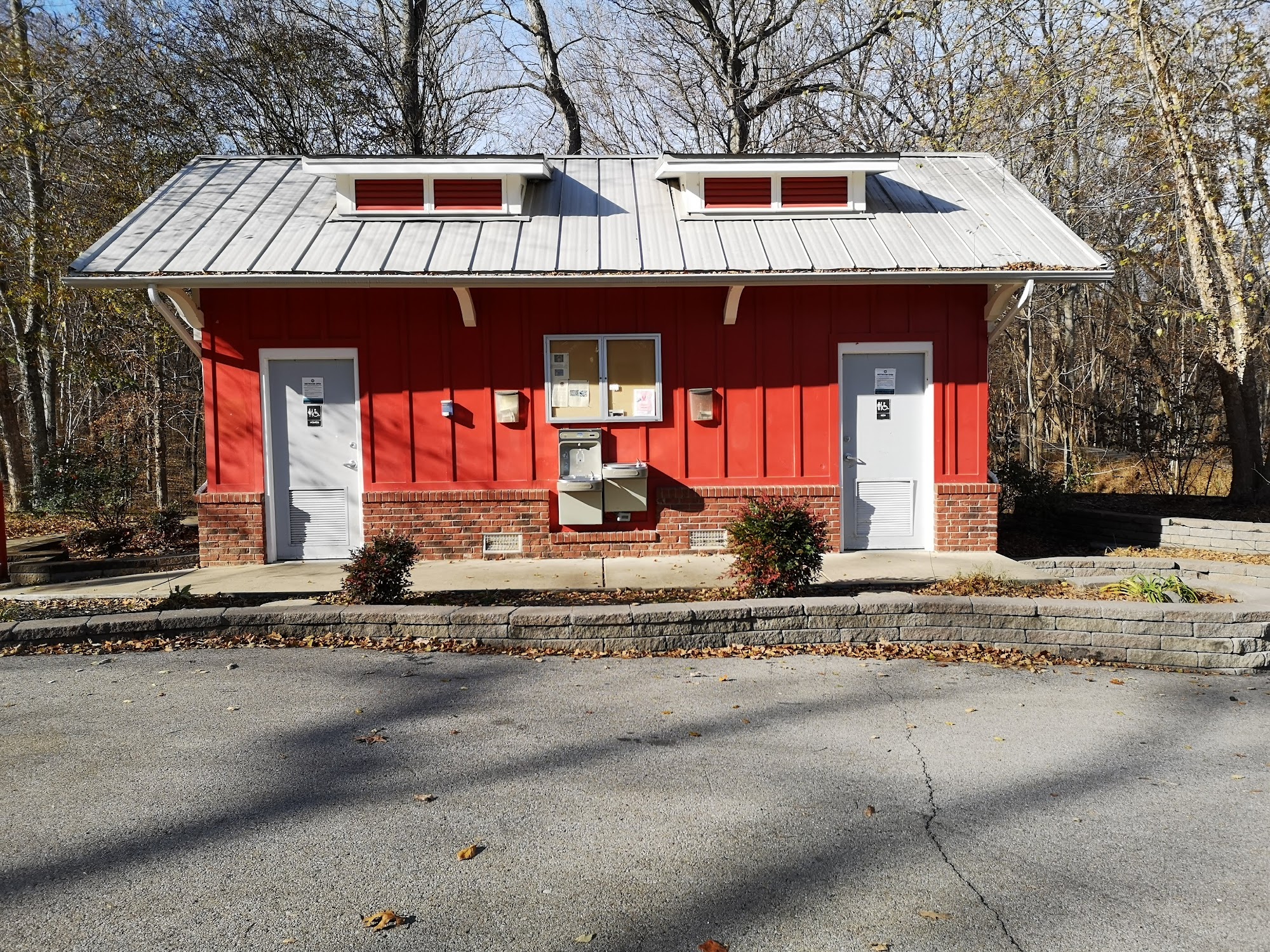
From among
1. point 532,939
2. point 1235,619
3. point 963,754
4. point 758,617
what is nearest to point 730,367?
point 758,617

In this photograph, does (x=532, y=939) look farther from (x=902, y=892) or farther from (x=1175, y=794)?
(x=1175, y=794)

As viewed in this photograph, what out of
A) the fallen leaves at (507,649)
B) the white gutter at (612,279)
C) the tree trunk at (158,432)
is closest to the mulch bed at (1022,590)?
the fallen leaves at (507,649)

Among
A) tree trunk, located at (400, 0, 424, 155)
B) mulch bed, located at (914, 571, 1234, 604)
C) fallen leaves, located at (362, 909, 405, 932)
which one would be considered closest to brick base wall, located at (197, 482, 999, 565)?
mulch bed, located at (914, 571, 1234, 604)

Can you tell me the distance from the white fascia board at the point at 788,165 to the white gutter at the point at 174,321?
5795 mm

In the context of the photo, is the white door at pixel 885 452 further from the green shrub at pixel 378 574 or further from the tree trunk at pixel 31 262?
the tree trunk at pixel 31 262

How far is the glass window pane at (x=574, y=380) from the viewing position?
9938 millimetres

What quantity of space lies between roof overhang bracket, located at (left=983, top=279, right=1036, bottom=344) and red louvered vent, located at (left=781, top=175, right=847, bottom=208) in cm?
218

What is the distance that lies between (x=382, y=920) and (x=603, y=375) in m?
7.41

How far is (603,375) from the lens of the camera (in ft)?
32.7

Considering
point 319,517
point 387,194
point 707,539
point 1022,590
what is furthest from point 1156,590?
point 387,194

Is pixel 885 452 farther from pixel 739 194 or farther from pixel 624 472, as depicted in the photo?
pixel 739 194

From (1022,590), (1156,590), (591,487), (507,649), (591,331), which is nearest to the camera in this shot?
(507,649)

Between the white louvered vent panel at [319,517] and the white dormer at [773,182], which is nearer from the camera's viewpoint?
the white louvered vent panel at [319,517]

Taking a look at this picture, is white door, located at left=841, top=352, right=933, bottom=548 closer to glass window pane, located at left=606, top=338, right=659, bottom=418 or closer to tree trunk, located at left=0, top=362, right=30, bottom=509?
glass window pane, located at left=606, top=338, right=659, bottom=418
